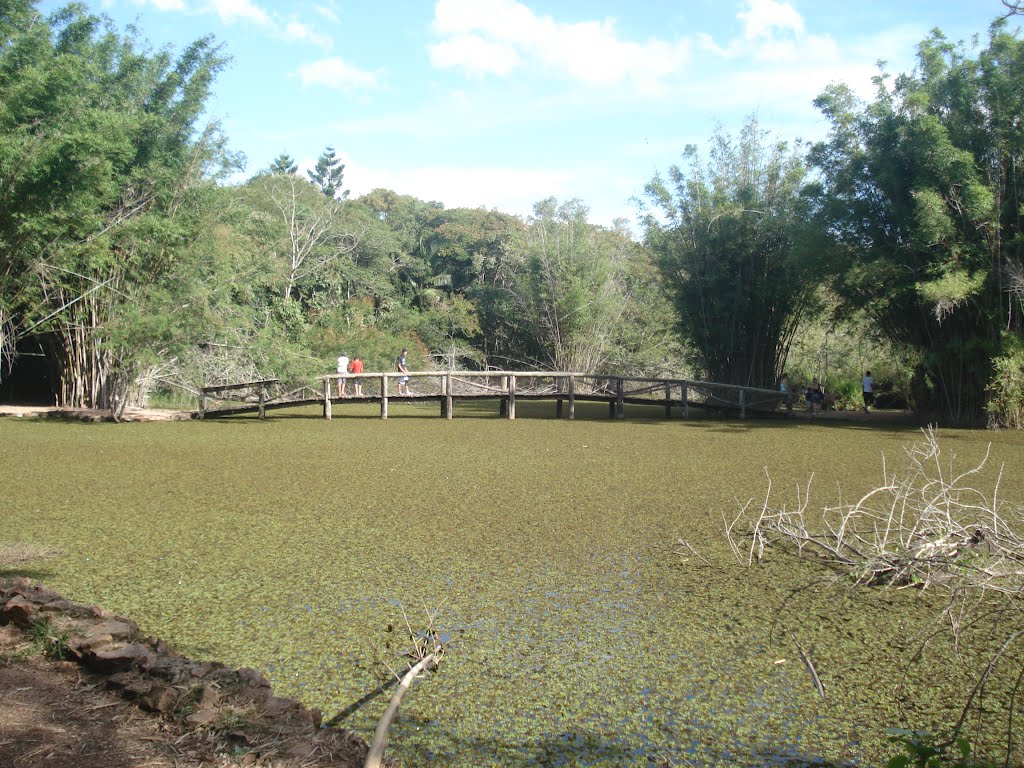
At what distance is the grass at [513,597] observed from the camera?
113 inches

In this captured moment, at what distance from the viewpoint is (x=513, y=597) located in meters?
4.14

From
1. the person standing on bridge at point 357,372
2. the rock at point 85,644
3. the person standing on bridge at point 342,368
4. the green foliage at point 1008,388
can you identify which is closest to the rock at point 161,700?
the rock at point 85,644

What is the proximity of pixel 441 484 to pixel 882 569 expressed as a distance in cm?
391

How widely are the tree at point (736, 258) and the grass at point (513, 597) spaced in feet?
25.8

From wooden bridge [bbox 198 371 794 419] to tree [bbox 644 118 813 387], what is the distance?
1365 millimetres

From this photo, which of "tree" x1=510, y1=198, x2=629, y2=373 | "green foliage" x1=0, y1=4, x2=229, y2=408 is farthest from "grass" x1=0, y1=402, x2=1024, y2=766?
"tree" x1=510, y1=198, x2=629, y2=373

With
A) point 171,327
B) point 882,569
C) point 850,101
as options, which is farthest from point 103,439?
point 850,101

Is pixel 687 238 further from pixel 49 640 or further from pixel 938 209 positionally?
pixel 49 640

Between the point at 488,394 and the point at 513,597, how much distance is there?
1118 cm

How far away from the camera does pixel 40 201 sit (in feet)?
34.8

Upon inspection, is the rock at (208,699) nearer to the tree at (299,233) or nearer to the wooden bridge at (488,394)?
the wooden bridge at (488,394)

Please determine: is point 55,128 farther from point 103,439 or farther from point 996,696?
point 996,696

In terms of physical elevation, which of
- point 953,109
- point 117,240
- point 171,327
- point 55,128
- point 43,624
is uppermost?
point 953,109

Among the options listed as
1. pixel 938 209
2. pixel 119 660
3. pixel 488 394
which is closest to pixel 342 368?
pixel 488 394
